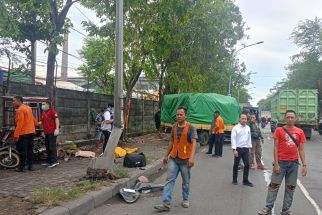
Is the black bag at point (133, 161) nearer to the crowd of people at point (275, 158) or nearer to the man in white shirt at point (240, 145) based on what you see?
the man in white shirt at point (240, 145)

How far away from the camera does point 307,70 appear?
56406 mm

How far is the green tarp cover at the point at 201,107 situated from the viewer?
22109 mm

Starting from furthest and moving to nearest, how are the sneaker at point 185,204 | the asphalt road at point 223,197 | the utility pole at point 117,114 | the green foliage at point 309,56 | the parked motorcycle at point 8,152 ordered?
the green foliage at point 309,56, the parked motorcycle at point 8,152, the utility pole at point 117,114, the sneaker at point 185,204, the asphalt road at point 223,197

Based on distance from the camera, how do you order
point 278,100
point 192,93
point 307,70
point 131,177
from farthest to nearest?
1. point 307,70
2. point 278,100
3. point 192,93
4. point 131,177

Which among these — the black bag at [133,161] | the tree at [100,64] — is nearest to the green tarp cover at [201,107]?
the tree at [100,64]

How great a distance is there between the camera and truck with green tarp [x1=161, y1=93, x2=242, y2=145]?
72.3 ft

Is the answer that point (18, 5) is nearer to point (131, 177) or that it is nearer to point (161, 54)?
point (131, 177)

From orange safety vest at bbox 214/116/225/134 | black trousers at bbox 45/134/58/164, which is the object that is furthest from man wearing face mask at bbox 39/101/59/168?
orange safety vest at bbox 214/116/225/134

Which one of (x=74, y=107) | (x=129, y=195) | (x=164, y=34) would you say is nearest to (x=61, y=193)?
(x=129, y=195)

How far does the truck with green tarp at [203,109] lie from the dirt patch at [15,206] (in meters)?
14.8

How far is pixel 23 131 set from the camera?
417 inches

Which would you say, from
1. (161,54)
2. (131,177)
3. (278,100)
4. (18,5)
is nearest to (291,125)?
(131,177)

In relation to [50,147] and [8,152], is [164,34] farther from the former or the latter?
[8,152]

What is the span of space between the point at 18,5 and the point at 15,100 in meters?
2.64
